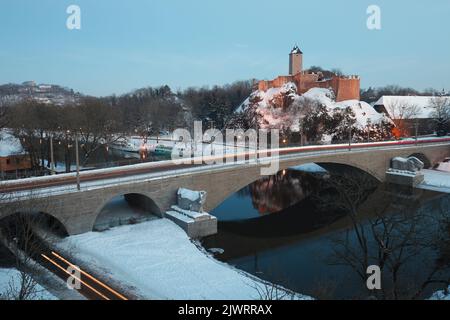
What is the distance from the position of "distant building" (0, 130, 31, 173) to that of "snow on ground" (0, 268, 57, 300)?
85.9 ft

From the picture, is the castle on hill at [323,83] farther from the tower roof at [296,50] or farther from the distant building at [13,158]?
the distant building at [13,158]

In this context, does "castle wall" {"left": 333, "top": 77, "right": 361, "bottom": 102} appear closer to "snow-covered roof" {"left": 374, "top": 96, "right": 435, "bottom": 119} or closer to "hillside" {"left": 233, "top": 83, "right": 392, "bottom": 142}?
"hillside" {"left": 233, "top": 83, "right": 392, "bottom": 142}

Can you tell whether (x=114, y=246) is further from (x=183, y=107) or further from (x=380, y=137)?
(x=183, y=107)

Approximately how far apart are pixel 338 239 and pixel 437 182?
932 inches

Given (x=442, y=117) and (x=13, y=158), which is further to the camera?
(x=442, y=117)

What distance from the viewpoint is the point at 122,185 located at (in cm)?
2453

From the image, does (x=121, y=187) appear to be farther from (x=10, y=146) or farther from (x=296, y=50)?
(x=296, y=50)

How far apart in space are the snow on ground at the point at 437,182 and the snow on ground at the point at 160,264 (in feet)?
96.0

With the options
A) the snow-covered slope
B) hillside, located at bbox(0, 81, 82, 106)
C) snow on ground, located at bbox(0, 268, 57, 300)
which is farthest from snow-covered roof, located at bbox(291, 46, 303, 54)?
snow on ground, located at bbox(0, 268, 57, 300)

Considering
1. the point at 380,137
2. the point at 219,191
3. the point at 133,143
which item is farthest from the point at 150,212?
the point at 380,137

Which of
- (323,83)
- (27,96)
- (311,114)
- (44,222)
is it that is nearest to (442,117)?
(323,83)

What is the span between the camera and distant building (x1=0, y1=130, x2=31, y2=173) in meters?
40.1

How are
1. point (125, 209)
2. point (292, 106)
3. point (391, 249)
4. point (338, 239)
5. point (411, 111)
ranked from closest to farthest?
point (391, 249) → point (338, 239) → point (125, 209) → point (292, 106) → point (411, 111)

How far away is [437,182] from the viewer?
4231cm
